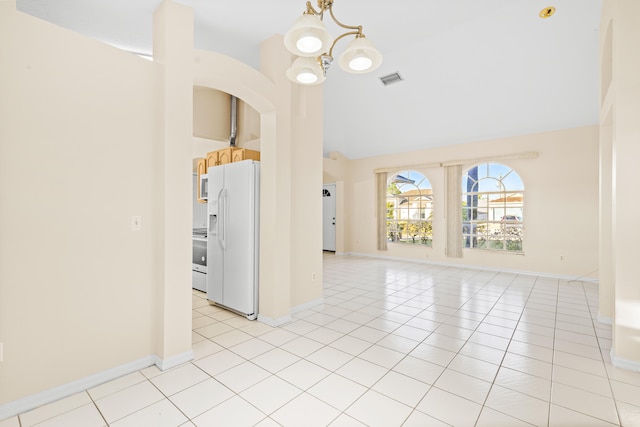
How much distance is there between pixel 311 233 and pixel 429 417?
245cm

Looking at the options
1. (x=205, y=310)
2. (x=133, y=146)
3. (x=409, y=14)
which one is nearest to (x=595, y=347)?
(x=409, y=14)

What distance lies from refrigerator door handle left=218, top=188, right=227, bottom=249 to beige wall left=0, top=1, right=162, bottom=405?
1311 mm

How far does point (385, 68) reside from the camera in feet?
17.2

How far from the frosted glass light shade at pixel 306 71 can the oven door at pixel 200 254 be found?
301 centimetres

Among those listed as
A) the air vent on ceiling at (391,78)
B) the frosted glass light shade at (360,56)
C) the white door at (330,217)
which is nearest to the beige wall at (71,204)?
the frosted glass light shade at (360,56)

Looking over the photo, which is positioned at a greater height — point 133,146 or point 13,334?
point 133,146

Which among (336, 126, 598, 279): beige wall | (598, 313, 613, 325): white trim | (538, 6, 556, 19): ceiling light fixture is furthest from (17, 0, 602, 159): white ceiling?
(598, 313, 613, 325): white trim

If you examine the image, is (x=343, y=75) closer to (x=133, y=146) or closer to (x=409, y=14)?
(x=409, y=14)

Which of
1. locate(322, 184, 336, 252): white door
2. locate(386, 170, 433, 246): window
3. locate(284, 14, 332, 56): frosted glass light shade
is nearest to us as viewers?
locate(284, 14, 332, 56): frosted glass light shade

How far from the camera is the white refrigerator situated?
11.8 ft

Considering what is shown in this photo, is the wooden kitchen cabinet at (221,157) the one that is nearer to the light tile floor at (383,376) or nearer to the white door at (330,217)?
the light tile floor at (383,376)

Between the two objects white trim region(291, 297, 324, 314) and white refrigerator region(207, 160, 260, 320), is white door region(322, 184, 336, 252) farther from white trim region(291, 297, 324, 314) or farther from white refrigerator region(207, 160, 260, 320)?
white refrigerator region(207, 160, 260, 320)

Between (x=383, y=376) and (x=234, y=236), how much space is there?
2.31 m

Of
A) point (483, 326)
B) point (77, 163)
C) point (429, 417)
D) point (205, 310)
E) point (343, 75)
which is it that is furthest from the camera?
point (343, 75)
